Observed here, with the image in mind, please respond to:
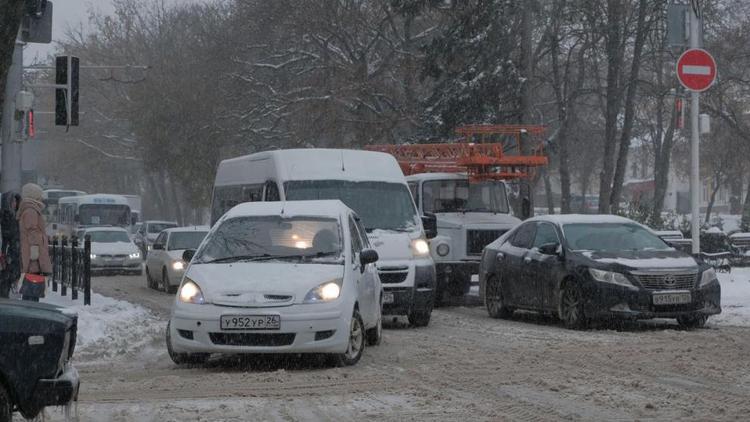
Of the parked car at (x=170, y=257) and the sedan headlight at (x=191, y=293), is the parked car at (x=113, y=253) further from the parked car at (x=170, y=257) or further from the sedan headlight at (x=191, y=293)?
the sedan headlight at (x=191, y=293)

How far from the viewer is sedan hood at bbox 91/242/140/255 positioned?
3712 cm

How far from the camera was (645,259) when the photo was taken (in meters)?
15.7

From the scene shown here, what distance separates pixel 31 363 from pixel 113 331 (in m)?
7.76

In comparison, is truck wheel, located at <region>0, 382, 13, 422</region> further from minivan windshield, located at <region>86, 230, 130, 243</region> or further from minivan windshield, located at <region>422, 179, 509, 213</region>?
minivan windshield, located at <region>86, 230, 130, 243</region>

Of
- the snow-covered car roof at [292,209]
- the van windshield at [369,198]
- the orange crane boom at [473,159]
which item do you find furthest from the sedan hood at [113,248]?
the snow-covered car roof at [292,209]

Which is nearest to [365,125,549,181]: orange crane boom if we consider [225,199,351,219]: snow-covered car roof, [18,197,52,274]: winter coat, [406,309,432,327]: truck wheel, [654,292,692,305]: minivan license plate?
[406,309,432,327]: truck wheel

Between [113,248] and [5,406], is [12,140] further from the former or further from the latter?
[113,248]

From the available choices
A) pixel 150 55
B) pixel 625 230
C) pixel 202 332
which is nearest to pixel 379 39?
pixel 150 55

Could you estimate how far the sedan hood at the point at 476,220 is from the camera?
21703 mm

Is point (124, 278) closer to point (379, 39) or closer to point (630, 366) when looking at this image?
point (379, 39)

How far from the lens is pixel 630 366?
11.4 metres

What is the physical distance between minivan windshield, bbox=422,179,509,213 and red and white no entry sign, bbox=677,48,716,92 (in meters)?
4.08

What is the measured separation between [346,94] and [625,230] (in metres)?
26.3

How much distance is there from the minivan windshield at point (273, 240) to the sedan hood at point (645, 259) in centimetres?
430
